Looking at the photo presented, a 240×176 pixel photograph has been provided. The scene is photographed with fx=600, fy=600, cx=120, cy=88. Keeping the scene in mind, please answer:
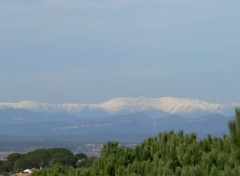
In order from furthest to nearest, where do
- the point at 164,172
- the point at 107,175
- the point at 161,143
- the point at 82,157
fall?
the point at 82,157 < the point at 161,143 < the point at 107,175 < the point at 164,172

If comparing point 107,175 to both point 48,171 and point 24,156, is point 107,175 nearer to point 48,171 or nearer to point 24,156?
point 48,171

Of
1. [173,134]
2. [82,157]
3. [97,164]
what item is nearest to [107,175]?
[97,164]

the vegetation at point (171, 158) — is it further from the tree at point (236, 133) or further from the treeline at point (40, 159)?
the treeline at point (40, 159)

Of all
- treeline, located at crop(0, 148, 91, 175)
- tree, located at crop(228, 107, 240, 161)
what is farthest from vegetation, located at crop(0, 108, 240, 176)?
treeline, located at crop(0, 148, 91, 175)

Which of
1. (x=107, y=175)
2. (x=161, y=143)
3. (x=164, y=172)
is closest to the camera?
(x=164, y=172)

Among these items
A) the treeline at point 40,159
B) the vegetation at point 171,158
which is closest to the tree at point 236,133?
the vegetation at point 171,158

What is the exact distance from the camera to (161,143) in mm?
10219

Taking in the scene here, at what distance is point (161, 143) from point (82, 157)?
45.5 m

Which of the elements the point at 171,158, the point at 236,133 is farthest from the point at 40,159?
the point at 236,133

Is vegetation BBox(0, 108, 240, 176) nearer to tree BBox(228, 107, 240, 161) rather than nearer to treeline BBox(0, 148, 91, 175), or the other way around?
tree BBox(228, 107, 240, 161)

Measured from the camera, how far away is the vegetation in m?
8.48

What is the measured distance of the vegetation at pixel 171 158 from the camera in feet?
27.8

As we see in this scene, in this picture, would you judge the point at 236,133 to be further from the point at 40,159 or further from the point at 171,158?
the point at 40,159

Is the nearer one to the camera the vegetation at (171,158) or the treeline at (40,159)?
the vegetation at (171,158)
